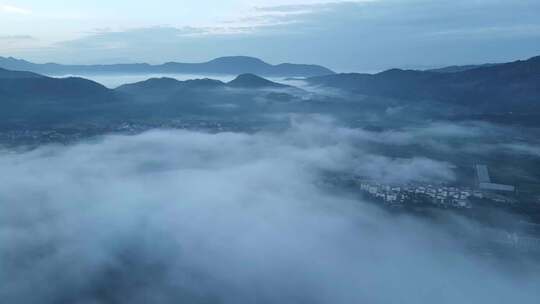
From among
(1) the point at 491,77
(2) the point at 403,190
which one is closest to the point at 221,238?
(2) the point at 403,190

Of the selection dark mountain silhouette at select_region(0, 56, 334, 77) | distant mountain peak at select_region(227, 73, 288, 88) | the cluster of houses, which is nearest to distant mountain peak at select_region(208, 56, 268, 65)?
dark mountain silhouette at select_region(0, 56, 334, 77)

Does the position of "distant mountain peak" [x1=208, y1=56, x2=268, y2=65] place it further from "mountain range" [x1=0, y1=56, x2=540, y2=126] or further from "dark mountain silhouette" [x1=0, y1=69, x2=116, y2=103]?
"dark mountain silhouette" [x1=0, y1=69, x2=116, y2=103]

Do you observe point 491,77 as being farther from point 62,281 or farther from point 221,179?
point 62,281

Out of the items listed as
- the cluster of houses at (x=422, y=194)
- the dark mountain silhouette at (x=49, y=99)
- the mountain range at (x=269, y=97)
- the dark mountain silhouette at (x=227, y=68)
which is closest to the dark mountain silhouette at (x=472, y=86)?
the mountain range at (x=269, y=97)

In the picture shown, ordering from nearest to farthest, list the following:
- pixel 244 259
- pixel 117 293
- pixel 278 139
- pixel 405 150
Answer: pixel 117 293 → pixel 244 259 → pixel 405 150 → pixel 278 139

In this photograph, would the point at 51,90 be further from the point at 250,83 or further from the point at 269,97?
the point at 269,97

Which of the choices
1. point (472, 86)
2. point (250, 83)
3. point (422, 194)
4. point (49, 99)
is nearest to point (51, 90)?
point (49, 99)

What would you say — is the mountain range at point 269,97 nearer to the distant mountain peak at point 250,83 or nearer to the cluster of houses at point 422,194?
the distant mountain peak at point 250,83

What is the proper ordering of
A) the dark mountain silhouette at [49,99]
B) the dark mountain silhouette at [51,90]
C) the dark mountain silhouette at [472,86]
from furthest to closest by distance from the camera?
1. the dark mountain silhouette at [51,90]
2. the dark mountain silhouette at [472,86]
3. the dark mountain silhouette at [49,99]
